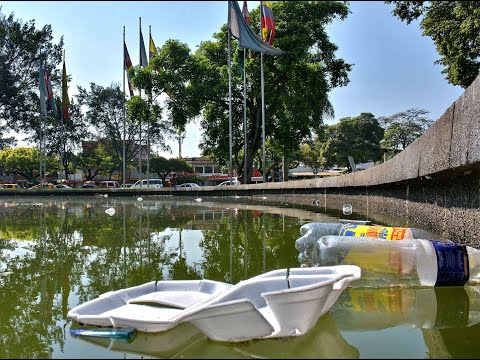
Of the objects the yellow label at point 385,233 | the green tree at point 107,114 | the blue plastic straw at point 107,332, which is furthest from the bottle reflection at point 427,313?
the green tree at point 107,114

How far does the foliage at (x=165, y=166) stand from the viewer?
193 ft

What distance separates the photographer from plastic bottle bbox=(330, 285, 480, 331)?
176 centimetres

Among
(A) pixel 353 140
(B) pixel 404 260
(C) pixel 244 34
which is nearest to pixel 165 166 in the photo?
(A) pixel 353 140

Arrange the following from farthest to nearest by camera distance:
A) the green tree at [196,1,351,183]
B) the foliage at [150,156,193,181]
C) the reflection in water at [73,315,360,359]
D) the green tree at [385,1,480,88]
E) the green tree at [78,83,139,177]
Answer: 1. the foliage at [150,156,193,181]
2. the green tree at [78,83,139,177]
3. the green tree at [196,1,351,183]
4. the green tree at [385,1,480,88]
5. the reflection in water at [73,315,360,359]

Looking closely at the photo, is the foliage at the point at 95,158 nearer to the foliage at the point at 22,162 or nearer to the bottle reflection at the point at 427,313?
the foliage at the point at 22,162

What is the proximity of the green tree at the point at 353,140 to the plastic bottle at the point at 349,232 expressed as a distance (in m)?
46.5

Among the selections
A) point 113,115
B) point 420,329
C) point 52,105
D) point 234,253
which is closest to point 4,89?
point 52,105

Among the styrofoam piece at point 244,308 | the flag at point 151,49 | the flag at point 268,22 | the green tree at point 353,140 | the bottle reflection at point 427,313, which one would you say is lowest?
the bottle reflection at point 427,313

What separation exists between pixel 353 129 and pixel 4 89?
119ft

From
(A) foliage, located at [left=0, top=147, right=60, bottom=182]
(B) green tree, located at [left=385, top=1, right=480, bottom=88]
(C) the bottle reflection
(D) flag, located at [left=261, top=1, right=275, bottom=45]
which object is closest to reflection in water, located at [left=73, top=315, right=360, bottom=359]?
(C) the bottle reflection

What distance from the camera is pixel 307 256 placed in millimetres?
3111

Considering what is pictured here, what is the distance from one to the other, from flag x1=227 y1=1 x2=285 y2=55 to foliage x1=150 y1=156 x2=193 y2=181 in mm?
41239

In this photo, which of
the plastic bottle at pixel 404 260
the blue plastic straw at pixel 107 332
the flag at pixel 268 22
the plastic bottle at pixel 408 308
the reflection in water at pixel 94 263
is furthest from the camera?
the flag at pixel 268 22

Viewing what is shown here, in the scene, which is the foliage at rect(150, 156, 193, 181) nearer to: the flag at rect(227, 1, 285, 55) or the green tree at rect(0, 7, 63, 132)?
the green tree at rect(0, 7, 63, 132)
